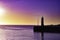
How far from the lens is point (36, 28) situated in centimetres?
4472

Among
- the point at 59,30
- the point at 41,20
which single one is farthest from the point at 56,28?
the point at 41,20

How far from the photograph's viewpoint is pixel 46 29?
4547 cm

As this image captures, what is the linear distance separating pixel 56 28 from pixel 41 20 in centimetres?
1266

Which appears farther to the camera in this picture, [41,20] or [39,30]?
[39,30]

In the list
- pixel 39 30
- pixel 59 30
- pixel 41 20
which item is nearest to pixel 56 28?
pixel 59 30

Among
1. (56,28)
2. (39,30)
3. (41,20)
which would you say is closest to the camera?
(41,20)

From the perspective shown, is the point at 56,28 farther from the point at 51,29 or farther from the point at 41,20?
the point at 41,20

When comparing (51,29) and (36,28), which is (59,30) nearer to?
(51,29)

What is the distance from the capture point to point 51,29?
46.9 meters

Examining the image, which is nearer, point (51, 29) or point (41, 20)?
point (41, 20)

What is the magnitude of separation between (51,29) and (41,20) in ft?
40.7

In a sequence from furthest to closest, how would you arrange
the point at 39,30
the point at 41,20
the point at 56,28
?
the point at 56,28
the point at 39,30
the point at 41,20

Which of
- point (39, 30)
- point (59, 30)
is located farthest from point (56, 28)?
point (39, 30)

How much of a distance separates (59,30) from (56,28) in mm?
1353
